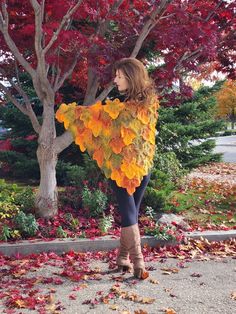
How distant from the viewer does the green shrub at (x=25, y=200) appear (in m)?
5.92

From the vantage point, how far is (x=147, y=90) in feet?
13.5

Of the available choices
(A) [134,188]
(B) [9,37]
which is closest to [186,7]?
(B) [9,37]

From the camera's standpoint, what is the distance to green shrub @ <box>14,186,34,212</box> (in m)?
5.92

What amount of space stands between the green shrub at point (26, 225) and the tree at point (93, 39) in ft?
1.50

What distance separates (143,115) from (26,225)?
1.99 meters

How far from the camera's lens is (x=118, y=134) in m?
4.16

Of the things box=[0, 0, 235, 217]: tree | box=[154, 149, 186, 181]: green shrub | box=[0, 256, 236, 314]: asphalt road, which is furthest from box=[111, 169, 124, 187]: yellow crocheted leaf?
box=[154, 149, 186, 181]: green shrub

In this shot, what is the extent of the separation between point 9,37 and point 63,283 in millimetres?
2866

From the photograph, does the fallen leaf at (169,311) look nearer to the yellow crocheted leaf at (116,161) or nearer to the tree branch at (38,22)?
the yellow crocheted leaf at (116,161)

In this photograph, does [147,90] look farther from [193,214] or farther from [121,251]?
[193,214]

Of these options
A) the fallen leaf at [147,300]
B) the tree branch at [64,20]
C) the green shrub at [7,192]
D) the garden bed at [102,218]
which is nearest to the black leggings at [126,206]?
the fallen leaf at [147,300]

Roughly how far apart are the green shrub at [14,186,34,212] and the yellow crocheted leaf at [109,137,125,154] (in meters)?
2.13

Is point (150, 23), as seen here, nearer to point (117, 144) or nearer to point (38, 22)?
point (38, 22)

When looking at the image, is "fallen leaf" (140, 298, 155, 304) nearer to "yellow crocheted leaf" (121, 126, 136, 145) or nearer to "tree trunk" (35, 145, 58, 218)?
"yellow crocheted leaf" (121, 126, 136, 145)
